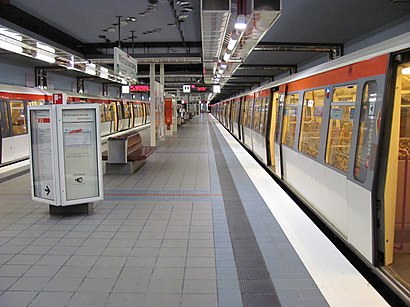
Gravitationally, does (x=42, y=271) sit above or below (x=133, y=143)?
below

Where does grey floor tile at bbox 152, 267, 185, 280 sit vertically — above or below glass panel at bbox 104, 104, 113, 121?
below

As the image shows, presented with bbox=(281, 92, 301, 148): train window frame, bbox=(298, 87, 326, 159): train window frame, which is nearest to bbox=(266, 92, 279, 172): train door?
bbox=(281, 92, 301, 148): train window frame

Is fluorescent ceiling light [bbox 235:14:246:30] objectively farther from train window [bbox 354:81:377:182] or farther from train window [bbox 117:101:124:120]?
train window [bbox 117:101:124:120]

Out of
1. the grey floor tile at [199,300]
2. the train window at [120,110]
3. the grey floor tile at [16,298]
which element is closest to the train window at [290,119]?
the grey floor tile at [199,300]

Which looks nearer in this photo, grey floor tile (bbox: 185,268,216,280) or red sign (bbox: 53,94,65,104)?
grey floor tile (bbox: 185,268,216,280)

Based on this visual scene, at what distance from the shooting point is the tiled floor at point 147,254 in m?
3.14

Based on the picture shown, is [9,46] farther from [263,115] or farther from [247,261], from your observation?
[247,261]

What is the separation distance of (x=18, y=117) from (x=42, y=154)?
21.5 feet

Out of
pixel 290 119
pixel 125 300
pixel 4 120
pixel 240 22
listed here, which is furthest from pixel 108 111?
pixel 125 300

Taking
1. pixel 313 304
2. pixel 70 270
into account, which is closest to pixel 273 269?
pixel 313 304

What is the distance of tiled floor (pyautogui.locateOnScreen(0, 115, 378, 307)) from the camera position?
3.14 meters

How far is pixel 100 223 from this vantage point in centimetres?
514

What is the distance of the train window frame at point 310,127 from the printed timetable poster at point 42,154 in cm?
371

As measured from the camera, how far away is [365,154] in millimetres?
3908
